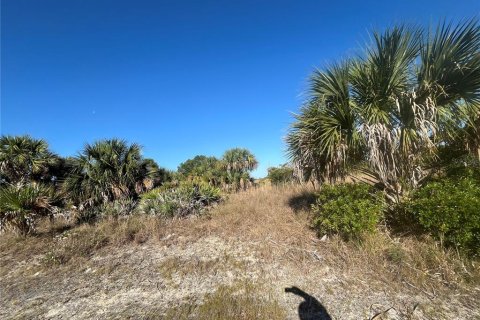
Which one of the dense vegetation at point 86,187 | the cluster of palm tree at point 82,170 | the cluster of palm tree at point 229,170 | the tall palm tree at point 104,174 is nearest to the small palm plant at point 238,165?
the cluster of palm tree at point 229,170

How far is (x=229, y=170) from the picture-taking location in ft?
55.8

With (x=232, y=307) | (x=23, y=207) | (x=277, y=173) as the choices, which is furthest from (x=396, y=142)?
(x=277, y=173)

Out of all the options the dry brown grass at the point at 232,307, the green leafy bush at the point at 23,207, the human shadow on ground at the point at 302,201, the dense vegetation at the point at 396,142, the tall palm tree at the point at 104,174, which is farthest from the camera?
the tall palm tree at the point at 104,174

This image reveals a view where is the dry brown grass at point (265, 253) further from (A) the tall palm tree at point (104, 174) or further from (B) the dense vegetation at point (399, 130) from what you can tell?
(A) the tall palm tree at point (104, 174)

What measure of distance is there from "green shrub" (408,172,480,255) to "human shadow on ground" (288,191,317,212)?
3085 millimetres

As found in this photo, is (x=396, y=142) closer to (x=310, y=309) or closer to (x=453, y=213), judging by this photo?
(x=453, y=213)

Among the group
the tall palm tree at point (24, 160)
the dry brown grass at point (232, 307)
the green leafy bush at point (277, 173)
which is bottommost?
the dry brown grass at point (232, 307)

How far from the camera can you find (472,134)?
5102 mm

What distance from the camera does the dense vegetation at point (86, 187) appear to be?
6848mm

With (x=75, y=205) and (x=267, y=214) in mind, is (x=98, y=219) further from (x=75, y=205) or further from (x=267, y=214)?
(x=267, y=214)

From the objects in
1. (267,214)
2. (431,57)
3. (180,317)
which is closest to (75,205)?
(267,214)

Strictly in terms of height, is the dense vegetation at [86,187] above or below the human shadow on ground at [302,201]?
above

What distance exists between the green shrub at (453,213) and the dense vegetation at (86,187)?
5890 mm

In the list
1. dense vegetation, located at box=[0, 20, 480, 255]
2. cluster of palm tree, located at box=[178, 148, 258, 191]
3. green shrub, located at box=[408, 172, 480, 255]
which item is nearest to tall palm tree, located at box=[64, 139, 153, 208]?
dense vegetation, located at box=[0, 20, 480, 255]
